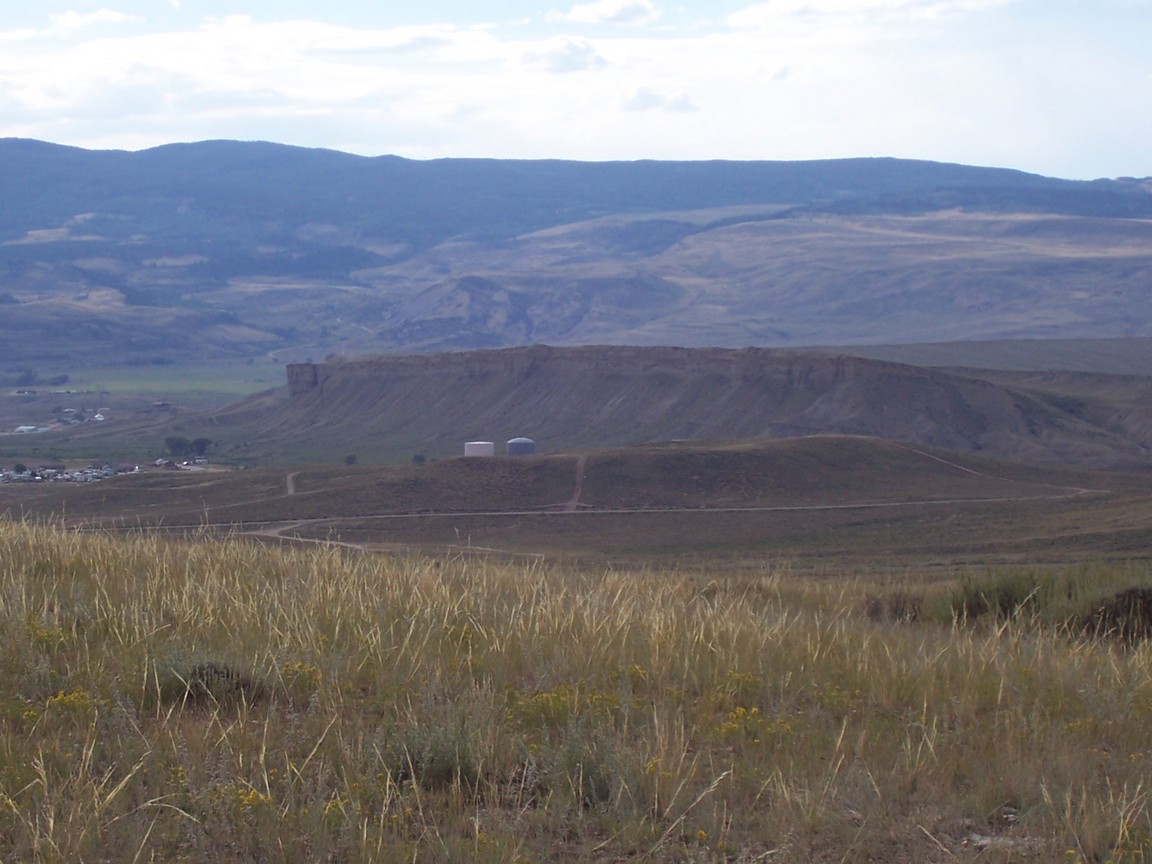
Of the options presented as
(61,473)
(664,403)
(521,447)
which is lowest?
(61,473)

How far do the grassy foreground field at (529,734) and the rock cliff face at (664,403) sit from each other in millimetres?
62117

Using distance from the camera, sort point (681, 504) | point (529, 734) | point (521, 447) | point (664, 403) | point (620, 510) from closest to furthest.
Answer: point (529, 734)
point (620, 510)
point (681, 504)
point (521, 447)
point (664, 403)

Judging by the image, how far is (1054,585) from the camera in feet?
41.6

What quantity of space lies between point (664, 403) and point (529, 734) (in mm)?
74157

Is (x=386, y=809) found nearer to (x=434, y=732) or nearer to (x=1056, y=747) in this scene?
(x=434, y=732)

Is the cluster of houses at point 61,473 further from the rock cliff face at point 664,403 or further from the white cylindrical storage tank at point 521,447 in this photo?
the white cylindrical storage tank at point 521,447

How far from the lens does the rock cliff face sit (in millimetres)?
72250

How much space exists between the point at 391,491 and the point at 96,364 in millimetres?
116793

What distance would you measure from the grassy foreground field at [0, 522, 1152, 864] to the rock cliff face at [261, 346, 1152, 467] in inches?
2446

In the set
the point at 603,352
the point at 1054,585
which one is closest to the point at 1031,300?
the point at 603,352

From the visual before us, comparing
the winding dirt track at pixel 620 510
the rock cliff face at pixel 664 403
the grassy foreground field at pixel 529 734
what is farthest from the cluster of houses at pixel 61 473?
the grassy foreground field at pixel 529 734

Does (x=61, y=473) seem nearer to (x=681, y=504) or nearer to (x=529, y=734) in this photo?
(x=681, y=504)

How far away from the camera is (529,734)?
5.87 meters

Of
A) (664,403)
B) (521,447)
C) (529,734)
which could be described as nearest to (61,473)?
(521,447)
